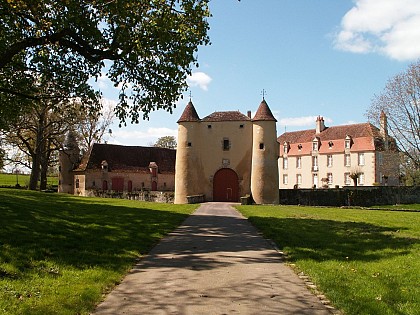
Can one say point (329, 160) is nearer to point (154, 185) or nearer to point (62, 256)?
point (154, 185)

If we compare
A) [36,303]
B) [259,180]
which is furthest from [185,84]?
[259,180]

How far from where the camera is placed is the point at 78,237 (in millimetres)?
10492

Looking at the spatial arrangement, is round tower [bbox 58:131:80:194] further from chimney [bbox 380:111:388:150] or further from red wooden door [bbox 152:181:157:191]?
chimney [bbox 380:111:388:150]

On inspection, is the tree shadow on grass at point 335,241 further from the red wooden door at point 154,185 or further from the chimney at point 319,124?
the chimney at point 319,124

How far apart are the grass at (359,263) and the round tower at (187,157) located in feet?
71.8

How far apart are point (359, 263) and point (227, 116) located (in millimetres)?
30487

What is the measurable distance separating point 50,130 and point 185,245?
31839mm

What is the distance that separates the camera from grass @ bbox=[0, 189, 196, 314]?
548 centimetres

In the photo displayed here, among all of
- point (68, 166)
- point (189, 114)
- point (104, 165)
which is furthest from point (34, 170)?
point (189, 114)

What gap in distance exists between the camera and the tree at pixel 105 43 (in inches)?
502

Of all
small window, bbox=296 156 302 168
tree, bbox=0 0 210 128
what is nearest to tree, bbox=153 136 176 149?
small window, bbox=296 156 302 168

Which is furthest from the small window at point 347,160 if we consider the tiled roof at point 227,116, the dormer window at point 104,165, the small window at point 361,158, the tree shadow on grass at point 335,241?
the tree shadow on grass at point 335,241

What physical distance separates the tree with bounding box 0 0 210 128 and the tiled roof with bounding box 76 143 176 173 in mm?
31204

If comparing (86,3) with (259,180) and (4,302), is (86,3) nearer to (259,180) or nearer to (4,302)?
(4,302)
